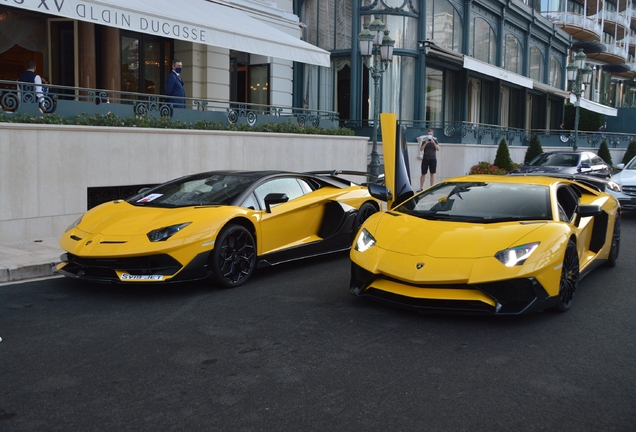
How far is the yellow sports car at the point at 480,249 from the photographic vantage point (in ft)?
18.6

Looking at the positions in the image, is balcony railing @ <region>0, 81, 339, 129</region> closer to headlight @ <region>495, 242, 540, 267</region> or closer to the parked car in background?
the parked car in background

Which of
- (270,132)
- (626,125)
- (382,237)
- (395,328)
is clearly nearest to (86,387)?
(395,328)

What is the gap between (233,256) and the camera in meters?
7.30

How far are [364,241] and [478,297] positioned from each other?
135 centimetres

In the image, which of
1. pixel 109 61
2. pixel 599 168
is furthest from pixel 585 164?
pixel 109 61

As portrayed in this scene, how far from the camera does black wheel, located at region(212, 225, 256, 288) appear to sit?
704 cm

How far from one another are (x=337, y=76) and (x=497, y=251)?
64.9 ft

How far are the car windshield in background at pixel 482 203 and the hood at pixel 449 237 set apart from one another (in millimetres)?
234

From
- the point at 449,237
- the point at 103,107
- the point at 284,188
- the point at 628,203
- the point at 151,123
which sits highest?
the point at 103,107

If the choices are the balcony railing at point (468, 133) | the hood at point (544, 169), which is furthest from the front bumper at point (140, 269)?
the balcony railing at point (468, 133)

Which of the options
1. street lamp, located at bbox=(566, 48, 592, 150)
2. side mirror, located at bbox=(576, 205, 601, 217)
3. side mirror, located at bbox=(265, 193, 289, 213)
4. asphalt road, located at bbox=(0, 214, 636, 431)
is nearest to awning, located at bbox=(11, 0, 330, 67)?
side mirror, located at bbox=(265, 193, 289, 213)

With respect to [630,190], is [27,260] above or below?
below

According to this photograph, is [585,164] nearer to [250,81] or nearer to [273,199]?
[250,81]

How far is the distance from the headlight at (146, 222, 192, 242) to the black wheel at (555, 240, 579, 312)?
146 inches
